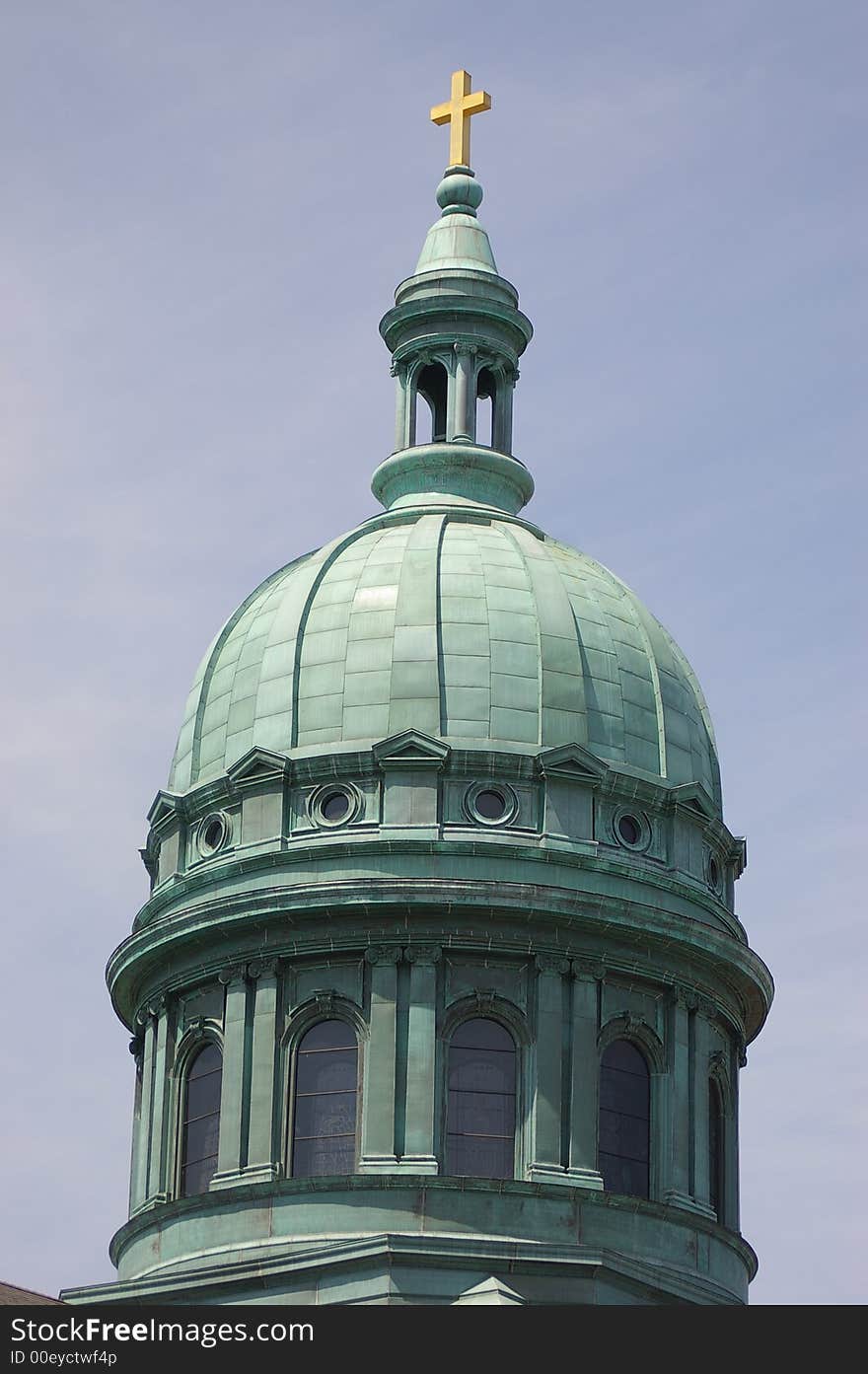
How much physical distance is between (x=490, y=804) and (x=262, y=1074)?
740 centimetres

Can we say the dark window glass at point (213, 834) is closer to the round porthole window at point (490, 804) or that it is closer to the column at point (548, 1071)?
the round porthole window at point (490, 804)

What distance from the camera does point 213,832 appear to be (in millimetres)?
71125

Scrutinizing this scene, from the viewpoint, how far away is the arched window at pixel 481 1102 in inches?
2584

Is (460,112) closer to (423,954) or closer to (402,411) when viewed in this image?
(402,411)

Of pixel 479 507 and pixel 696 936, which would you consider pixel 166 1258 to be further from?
pixel 479 507

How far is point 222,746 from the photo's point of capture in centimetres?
→ 7212

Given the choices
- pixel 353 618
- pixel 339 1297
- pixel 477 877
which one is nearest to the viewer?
pixel 339 1297

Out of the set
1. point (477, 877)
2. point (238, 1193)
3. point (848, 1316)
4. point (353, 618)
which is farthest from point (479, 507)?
point (848, 1316)

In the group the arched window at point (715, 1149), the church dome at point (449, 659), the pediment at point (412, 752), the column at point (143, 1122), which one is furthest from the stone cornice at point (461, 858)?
the arched window at point (715, 1149)

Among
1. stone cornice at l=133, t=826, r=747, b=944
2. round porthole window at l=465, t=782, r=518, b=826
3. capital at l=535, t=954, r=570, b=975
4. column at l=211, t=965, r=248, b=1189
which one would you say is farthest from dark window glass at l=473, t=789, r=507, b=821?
column at l=211, t=965, r=248, b=1189

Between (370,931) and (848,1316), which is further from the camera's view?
(370,931)

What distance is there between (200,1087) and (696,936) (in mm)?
10993

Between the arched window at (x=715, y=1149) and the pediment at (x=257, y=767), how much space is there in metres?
11.4

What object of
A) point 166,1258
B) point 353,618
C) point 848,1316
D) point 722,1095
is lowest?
point 848,1316
